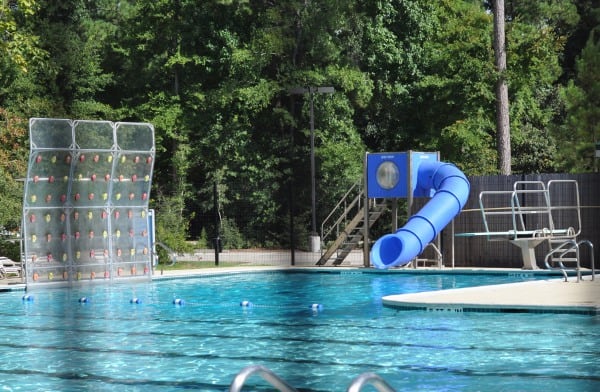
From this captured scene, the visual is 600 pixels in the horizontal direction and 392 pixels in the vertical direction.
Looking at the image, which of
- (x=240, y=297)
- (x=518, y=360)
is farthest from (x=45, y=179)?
(x=518, y=360)

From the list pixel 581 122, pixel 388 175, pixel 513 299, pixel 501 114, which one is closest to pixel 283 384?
pixel 513 299

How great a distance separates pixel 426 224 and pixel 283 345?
9.55 m

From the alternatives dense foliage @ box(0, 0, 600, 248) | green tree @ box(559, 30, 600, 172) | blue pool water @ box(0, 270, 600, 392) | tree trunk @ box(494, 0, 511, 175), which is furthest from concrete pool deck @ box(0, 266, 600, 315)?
→ dense foliage @ box(0, 0, 600, 248)

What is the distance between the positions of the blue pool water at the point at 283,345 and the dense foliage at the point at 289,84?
1703 cm

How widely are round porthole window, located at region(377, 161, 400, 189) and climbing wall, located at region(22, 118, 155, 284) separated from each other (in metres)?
5.42

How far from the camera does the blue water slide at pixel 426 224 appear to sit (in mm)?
20141

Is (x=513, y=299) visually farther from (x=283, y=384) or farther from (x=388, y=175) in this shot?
(x=283, y=384)

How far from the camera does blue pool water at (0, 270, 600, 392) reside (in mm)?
9148

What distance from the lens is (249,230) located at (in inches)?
1169

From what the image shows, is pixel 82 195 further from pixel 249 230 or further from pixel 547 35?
pixel 547 35

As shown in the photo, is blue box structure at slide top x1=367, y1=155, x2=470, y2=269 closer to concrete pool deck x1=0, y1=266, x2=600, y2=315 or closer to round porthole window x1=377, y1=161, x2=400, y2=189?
round porthole window x1=377, y1=161, x2=400, y2=189

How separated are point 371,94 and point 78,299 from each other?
19771 mm

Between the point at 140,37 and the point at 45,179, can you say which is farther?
the point at 140,37

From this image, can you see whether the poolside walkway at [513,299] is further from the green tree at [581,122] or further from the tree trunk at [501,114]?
the tree trunk at [501,114]
